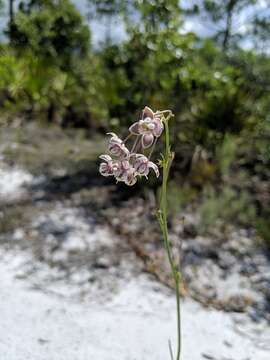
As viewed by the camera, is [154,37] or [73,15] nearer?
[154,37]

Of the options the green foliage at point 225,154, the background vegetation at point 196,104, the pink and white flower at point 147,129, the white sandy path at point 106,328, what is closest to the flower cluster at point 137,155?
the pink and white flower at point 147,129

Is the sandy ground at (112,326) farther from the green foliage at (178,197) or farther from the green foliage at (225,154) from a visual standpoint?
the green foliage at (225,154)

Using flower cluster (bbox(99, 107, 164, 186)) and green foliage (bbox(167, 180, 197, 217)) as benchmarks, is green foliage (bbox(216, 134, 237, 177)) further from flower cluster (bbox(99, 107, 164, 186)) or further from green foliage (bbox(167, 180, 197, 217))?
flower cluster (bbox(99, 107, 164, 186))

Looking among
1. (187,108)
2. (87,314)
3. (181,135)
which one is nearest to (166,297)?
(87,314)

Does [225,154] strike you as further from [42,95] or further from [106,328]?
[42,95]

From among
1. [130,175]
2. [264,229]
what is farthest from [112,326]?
[264,229]

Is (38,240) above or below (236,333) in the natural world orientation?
above

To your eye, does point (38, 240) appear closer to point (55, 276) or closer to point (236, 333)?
point (55, 276)
